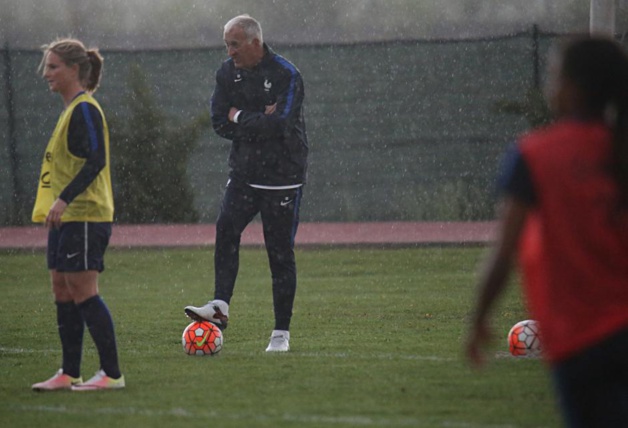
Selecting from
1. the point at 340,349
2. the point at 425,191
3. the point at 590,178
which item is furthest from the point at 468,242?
the point at 590,178

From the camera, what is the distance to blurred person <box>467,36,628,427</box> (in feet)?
12.6

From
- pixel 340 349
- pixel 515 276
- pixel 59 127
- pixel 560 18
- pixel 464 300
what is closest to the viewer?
pixel 59 127

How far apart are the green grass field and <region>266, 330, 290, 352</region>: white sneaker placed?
127 millimetres

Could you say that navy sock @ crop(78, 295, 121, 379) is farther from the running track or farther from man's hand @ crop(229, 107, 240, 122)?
the running track

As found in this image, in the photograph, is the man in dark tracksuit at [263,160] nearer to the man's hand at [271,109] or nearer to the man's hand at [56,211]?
the man's hand at [271,109]

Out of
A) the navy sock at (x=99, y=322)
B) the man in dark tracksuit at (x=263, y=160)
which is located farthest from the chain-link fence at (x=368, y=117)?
the navy sock at (x=99, y=322)

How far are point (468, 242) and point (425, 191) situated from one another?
10.7 ft

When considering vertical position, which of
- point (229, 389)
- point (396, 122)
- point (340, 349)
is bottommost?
point (396, 122)

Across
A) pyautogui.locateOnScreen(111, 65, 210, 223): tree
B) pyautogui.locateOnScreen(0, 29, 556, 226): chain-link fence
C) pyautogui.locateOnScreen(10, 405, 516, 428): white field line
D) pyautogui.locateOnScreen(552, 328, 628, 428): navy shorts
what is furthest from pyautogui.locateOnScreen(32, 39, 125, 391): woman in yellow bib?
pyautogui.locateOnScreen(0, 29, 556, 226): chain-link fence

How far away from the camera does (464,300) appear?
1245 centimetres

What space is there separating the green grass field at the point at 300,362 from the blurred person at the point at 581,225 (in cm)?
218

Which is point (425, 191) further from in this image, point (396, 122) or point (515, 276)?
point (515, 276)

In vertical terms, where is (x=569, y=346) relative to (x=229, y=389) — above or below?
above

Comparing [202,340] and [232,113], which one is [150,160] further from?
[202,340]
